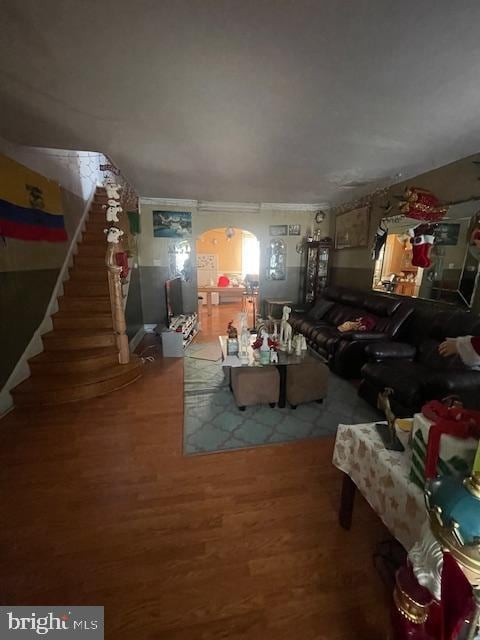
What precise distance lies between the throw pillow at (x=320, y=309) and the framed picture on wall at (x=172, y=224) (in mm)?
2891

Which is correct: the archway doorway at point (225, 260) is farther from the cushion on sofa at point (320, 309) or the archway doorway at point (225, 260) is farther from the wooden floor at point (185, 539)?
the wooden floor at point (185, 539)

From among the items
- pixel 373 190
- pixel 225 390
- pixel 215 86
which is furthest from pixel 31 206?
pixel 373 190

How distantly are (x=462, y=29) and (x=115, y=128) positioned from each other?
240 centimetres

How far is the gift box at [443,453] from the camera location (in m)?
0.76

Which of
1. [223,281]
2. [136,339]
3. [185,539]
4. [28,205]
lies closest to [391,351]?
[185,539]

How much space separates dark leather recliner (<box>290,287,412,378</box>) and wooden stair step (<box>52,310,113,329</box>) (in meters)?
2.86

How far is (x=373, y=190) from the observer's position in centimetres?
417

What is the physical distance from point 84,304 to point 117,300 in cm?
65

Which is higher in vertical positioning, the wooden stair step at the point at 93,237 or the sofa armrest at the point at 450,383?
the wooden stair step at the point at 93,237

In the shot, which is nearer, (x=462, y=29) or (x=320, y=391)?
(x=462, y=29)

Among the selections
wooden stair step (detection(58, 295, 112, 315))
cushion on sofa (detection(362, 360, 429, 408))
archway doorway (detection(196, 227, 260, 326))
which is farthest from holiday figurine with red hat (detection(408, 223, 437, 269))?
archway doorway (detection(196, 227, 260, 326))

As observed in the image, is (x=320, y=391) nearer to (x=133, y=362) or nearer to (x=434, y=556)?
(x=434, y=556)

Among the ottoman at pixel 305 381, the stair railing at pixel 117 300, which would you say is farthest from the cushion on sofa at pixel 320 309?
the stair railing at pixel 117 300

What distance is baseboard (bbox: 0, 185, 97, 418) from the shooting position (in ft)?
8.27
